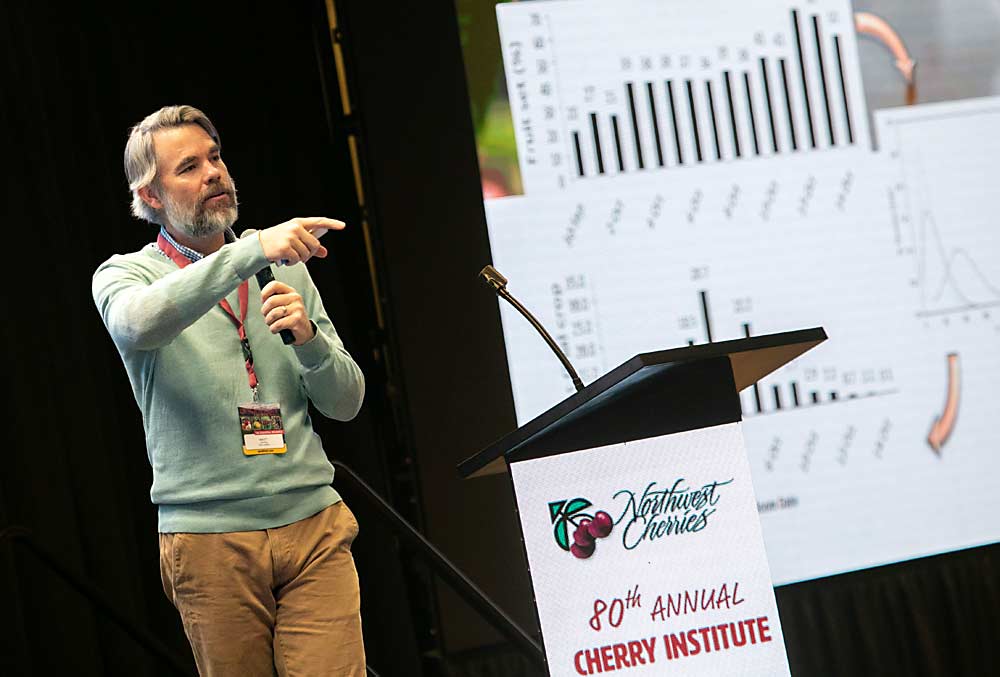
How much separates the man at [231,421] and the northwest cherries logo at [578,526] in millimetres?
405

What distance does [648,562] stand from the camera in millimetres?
1877

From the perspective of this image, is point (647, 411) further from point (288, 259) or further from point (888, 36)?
point (888, 36)

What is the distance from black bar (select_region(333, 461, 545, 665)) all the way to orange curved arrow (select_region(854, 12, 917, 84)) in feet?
6.93

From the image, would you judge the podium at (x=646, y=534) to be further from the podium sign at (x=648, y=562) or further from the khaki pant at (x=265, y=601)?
the khaki pant at (x=265, y=601)

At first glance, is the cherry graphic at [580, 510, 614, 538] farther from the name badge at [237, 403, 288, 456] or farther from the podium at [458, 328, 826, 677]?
the name badge at [237, 403, 288, 456]

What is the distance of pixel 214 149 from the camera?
2.14 metres

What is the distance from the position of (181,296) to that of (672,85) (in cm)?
220

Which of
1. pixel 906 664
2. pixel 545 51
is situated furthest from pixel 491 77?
pixel 906 664

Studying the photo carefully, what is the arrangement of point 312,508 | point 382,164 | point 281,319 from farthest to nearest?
point 382,164 < point 312,508 < point 281,319

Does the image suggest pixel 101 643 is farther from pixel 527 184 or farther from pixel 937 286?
pixel 937 286

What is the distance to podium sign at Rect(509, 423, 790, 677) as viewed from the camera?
1.86 meters

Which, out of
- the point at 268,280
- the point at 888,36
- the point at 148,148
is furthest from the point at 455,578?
the point at 888,36

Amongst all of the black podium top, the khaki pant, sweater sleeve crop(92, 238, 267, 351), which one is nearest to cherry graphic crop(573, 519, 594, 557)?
the black podium top

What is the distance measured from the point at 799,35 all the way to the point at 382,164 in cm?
135
